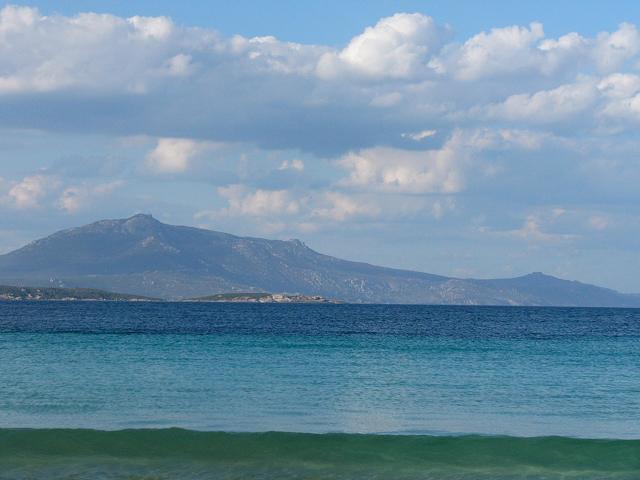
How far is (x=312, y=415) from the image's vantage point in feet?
134

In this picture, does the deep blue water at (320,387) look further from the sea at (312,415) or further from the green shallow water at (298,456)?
the green shallow water at (298,456)

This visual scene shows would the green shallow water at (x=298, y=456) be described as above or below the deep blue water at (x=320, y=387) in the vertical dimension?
below

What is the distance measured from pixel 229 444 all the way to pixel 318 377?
71.3 ft

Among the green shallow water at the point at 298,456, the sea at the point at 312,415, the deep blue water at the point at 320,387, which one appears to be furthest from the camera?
the deep blue water at the point at 320,387

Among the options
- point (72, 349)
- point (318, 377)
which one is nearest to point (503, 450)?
point (318, 377)

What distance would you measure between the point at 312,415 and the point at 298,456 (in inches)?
318

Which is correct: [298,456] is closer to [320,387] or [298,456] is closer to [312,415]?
[312,415]

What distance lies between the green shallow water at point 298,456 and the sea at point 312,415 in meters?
0.07

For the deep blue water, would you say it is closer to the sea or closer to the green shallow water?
the sea

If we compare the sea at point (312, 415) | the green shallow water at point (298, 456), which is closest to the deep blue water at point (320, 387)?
the sea at point (312, 415)

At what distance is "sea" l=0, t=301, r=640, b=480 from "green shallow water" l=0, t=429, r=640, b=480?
7cm

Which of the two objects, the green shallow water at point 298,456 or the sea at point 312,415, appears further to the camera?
the sea at point 312,415

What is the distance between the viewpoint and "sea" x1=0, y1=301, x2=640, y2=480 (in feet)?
104

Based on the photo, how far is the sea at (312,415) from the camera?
31.8m
